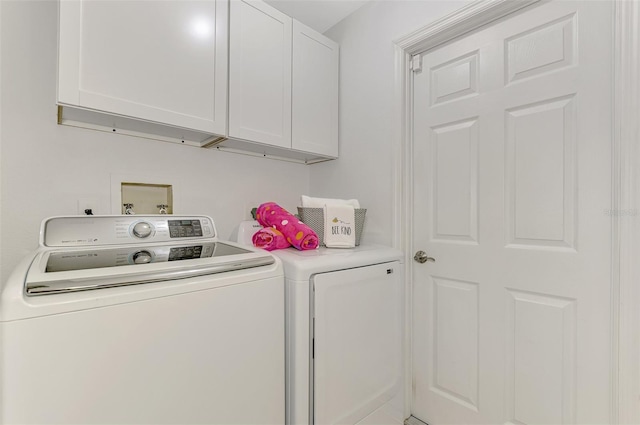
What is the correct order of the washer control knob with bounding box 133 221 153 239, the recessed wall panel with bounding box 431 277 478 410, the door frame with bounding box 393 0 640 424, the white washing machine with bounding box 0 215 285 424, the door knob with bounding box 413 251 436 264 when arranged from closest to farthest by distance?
the white washing machine with bounding box 0 215 285 424 → the door frame with bounding box 393 0 640 424 → the washer control knob with bounding box 133 221 153 239 → the recessed wall panel with bounding box 431 277 478 410 → the door knob with bounding box 413 251 436 264

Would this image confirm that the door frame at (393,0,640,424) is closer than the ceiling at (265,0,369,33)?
Yes

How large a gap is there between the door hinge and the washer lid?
1383mm

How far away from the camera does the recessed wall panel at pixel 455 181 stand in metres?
1.43

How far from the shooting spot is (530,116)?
1255mm

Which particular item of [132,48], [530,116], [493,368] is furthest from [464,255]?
[132,48]

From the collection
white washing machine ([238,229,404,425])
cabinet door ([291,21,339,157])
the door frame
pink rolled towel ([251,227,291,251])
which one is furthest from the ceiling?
white washing machine ([238,229,404,425])

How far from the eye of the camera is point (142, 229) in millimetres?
1234

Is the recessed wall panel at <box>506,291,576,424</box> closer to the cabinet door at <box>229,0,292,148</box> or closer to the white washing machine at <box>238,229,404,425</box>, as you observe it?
the white washing machine at <box>238,229,404,425</box>

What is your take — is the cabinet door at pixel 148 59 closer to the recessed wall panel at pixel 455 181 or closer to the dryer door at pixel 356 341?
the dryer door at pixel 356 341

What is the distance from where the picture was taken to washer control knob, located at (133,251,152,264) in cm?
102

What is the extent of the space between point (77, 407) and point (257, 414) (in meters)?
0.53

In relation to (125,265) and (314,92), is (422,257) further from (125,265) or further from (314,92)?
(125,265)

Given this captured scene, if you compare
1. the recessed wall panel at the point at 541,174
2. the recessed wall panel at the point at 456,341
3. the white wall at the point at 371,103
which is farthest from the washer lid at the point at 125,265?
the recessed wall panel at the point at 541,174

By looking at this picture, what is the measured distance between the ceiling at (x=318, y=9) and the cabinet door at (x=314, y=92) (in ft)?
0.58
